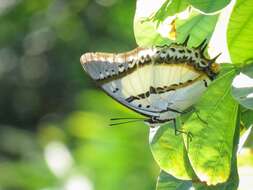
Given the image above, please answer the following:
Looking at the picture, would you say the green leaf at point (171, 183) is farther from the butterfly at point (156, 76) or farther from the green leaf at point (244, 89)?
the green leaf at point (244, 89)

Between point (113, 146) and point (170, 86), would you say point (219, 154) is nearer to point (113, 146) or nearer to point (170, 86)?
point (170, 86)

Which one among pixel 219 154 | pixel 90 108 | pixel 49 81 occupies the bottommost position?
pixel 49 81

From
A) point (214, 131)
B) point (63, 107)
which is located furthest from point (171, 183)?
point (63, 107)

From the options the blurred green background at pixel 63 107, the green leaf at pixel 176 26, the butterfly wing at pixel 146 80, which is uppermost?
the green leaf at pixel 176 26

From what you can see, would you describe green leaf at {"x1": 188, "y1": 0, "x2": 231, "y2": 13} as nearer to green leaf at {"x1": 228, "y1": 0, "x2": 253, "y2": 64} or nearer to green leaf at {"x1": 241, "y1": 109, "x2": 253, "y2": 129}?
green leaf at {"x1": 228, "y1": 0, "x2": 253, "y2": 64}

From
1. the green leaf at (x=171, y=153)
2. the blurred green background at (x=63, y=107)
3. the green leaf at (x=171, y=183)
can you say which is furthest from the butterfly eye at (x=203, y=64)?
the blurred green background at (x=63, y=107)

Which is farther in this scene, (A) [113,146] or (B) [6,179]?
(B) [6,179]

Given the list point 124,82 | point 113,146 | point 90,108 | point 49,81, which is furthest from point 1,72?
point 124,82

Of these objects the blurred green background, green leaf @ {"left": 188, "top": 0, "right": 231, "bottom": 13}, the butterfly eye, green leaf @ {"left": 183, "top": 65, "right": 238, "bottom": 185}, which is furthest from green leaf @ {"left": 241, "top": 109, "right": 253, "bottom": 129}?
the blurred green background
